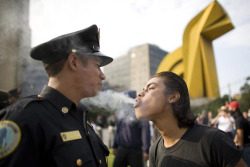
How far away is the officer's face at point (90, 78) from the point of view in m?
1.87

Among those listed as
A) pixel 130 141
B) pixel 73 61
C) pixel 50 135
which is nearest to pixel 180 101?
pixel 73 61

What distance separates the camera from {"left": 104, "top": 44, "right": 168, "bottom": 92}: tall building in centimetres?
8316

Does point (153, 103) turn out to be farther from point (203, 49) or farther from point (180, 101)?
point (203, 49)

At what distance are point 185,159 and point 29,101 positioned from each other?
4.53ft

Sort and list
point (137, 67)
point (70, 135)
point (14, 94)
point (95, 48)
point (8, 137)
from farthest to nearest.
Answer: point (137, 67), point (14, 94), point (95, 48), point (70, 135), point (8, 137)

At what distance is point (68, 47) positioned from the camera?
1.86 metres

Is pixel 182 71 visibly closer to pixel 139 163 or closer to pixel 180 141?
pixel 139 163

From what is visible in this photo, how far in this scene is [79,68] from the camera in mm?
1862

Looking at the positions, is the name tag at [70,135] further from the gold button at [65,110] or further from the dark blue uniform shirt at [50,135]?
the gold button at [65,110]

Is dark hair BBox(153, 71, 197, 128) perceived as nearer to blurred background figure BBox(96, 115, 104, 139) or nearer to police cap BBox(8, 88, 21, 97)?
police cap BBox(8, 88, 21, 97)

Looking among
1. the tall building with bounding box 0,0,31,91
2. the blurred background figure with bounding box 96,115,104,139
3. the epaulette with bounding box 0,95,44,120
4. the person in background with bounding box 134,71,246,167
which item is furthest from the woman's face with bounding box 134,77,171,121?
the blurred background figure with bounding box 96,115,104,139

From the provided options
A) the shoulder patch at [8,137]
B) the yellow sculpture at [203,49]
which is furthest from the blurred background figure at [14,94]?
the yellow sculpture at [203,49]

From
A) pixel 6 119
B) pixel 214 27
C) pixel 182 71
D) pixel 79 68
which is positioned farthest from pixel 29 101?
pixel 182 71

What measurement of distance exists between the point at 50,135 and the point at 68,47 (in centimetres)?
76
